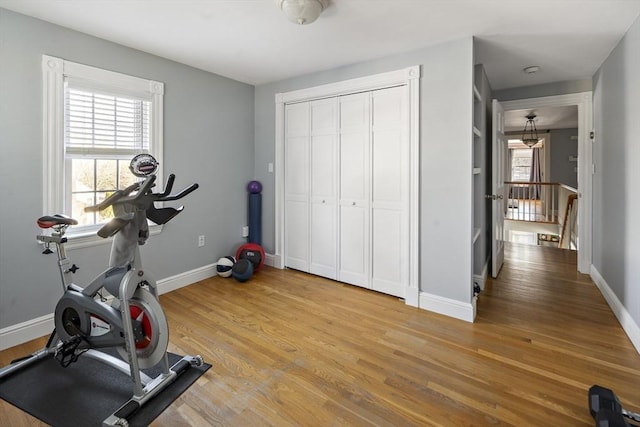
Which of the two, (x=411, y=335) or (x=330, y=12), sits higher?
(x=330, y=12)

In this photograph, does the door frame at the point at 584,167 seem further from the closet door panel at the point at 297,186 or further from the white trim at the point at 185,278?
the white trim at the point at 185,278

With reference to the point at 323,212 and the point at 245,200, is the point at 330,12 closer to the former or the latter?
the point at 323,212

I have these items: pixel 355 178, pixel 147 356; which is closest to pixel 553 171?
pixel 355 178

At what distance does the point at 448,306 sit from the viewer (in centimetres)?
287

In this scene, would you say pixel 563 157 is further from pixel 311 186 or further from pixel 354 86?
pixel 311 186

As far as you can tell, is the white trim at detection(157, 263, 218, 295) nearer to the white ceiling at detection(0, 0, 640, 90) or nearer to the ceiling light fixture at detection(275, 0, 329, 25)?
the white ceiling at detection(0, 0, 640, 90)

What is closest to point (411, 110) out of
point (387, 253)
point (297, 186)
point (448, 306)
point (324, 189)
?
point (324, 189)

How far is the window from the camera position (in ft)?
8.20

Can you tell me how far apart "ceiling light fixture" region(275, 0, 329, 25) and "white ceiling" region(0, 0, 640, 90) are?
9cm

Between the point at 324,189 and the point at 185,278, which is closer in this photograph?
the point at 185,278

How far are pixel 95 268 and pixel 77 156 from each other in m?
0.97

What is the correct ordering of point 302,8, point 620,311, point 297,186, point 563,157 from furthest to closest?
point 563,157
point 297,186
point 620,311
point 302,8

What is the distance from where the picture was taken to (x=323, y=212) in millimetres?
3803

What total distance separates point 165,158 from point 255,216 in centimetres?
133
